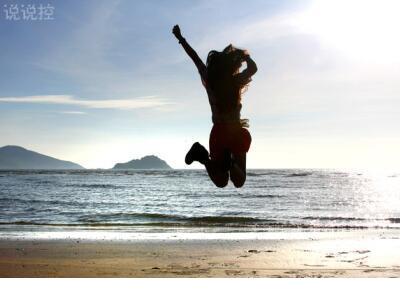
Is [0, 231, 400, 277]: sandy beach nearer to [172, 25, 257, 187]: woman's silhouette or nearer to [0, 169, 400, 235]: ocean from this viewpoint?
[0, 169, 400, 235]: ocean

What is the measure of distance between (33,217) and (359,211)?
11.0 meters

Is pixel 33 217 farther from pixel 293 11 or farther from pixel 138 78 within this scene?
pixel 293 11

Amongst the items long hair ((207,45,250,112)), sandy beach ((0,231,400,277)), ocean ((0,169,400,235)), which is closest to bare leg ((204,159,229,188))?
long hair ((207,45,250,112))

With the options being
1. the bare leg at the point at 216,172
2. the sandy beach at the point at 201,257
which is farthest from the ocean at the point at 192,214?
Result: the bare leg at the point at 216,172

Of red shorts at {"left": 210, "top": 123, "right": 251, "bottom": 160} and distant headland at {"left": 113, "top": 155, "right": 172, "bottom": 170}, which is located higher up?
distant headland at {"left": 113, "top": 155, "right": 172, "bottom": 170}

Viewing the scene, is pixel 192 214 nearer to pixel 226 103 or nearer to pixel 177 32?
pixel 226 103

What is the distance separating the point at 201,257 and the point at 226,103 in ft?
16.7

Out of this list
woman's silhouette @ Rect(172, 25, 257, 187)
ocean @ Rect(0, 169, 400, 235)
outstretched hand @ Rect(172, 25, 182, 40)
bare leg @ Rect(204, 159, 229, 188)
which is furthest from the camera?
ocean @ Rect(0, 169, 400, 235)

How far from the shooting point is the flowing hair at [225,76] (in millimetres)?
3311

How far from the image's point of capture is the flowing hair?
3.31 meters

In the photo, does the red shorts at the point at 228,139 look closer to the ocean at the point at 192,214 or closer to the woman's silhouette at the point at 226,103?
the woman's silhouette at the point at 226,103

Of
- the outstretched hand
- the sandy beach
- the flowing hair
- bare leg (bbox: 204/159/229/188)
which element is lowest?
the sandy beach

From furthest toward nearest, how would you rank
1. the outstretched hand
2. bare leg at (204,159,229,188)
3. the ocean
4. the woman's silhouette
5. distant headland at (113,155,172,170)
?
distant headland at (113,155,172,170) → the ocean → bare leg at (204,159,229,188) → the woman's silhouette → the outstretched hand

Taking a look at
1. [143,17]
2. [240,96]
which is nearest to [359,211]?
[143,17]
